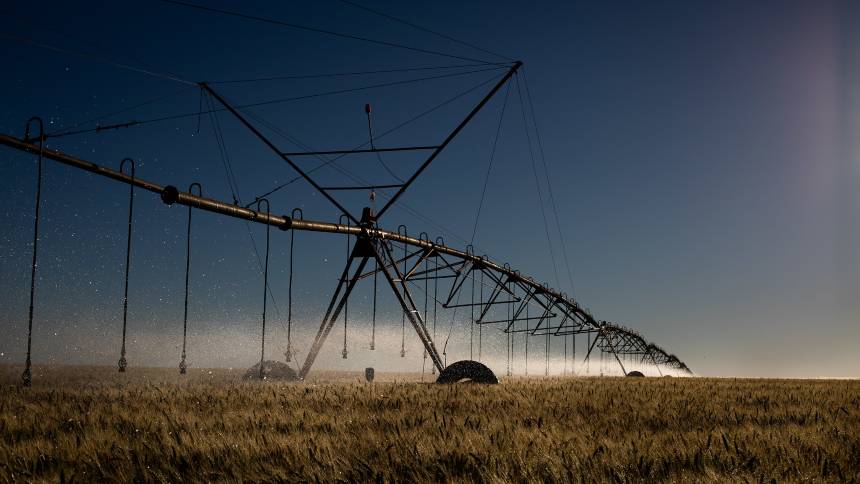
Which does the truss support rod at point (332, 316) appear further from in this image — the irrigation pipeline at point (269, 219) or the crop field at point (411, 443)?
the crop field at point (411, 443)

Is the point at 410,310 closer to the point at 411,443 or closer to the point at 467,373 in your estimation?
the point at 467,373

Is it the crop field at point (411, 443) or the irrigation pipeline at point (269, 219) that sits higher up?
the irrigation pipeline at point (269, 219)

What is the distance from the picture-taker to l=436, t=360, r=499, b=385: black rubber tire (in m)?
18.3

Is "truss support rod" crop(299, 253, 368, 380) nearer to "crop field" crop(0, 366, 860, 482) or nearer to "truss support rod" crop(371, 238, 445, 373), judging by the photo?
"truss support rod" crop(371, 238, 445, 373)

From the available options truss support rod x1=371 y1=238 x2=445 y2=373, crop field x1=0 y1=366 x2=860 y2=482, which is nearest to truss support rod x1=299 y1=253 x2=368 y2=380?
truss support rod x1=371 y1=238 x2=445 y2=373

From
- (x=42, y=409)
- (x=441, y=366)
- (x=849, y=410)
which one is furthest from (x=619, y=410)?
(x=441, y=366)

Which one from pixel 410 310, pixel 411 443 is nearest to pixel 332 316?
pixel 410 310

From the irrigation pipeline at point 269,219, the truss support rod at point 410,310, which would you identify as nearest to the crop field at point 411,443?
the irrigation pipeline at point 269,219

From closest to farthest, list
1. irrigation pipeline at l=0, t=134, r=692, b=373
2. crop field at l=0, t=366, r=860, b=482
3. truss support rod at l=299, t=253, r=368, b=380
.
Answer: crop field at l=0, t=366, r=860, b=482 → irrigation pipeline at l=0, t=134, r=692, b=373 → truss support rod at l=299, t=253, r=368, b=380

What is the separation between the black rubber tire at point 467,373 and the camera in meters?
18.3

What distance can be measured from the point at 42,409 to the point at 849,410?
36.7 ft

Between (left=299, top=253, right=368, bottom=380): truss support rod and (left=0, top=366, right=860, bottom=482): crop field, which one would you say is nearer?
(left=0, top=366, right=860, bottom=482): crop field

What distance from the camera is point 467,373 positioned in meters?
18.7

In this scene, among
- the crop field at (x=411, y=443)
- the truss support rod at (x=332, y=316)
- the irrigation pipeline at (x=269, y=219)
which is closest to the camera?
the crop field at (x=411, y=443)
